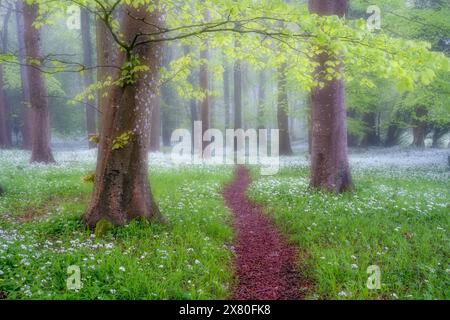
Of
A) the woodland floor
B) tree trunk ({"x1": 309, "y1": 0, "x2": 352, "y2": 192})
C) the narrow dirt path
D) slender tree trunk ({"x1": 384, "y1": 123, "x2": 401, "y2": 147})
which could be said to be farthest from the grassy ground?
slender tree trunk ({"x1": 384, "y1": 123, "x2": 401, "y2": 147})

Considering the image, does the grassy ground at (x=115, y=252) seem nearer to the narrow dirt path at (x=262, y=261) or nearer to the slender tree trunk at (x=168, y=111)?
the narrow dirt path at (x=262, y=261)

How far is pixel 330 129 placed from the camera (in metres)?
11.1

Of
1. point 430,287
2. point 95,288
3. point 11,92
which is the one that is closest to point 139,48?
point 95,288

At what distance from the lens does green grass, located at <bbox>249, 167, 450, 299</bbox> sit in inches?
210

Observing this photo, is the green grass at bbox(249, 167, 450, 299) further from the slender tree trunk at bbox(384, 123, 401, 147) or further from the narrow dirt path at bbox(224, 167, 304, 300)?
the slender tree trunk at bbox(384, 123, 401, 147)

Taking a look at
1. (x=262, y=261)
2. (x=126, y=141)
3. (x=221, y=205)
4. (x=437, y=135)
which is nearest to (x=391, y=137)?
(x=437, y=135)

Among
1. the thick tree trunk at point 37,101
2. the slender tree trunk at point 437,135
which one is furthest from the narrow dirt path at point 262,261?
the slender tree trunk at point 437,135

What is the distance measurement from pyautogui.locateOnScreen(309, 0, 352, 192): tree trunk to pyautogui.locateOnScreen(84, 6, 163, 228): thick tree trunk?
565 centimetres

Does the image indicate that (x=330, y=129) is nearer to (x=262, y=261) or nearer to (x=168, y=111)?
(x=262, y=261)

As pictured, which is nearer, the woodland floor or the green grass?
the woodland floor

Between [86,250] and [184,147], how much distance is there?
102 feet

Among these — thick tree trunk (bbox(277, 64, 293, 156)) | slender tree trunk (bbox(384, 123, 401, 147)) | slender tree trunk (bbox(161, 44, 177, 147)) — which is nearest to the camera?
thick tree trunk (bbox(277, 64, 293, 156))

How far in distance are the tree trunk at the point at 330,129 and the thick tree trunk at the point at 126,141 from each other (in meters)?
5.65

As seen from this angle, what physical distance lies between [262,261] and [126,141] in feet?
11.9
